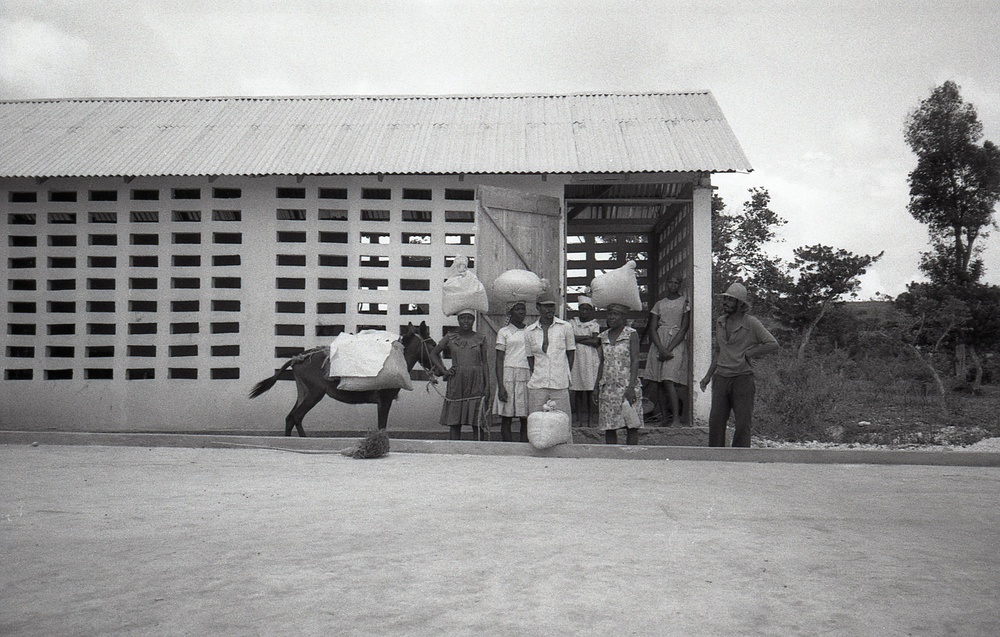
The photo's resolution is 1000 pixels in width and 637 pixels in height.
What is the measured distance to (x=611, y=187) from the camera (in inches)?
442

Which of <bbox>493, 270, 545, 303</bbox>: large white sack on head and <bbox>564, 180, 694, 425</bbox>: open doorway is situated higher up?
<bbox>564, 180, 694, 425</bbox>: open doorway

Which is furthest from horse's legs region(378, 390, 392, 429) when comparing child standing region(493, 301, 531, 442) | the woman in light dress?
the woman in light dress

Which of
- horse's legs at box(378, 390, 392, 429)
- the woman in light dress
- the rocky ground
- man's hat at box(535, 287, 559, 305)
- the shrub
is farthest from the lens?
the shrub

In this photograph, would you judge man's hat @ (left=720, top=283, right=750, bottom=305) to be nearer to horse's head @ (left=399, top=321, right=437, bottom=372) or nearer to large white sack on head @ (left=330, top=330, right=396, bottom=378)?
horse's head @ (left=399, top=321, right=437, bottom=372)

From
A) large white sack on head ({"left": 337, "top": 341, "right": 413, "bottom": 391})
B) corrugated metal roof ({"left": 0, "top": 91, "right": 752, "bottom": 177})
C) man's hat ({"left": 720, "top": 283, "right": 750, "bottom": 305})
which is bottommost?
large white sack on head ({"left": 337, "top": 341, "right": 413, "bottom": 391})

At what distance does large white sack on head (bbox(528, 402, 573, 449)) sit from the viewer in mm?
6438

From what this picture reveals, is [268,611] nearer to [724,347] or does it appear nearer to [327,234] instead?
[724,347]

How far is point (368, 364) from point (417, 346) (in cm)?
61

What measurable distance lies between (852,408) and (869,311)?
740 inches

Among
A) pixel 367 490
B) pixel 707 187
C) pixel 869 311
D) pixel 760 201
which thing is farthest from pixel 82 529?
pixel 869 311

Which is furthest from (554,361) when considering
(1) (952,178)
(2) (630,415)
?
(1) (952,178)

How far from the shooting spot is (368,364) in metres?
8.40

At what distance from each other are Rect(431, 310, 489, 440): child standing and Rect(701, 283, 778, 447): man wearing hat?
7.67ft

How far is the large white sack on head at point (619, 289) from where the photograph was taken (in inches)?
339
